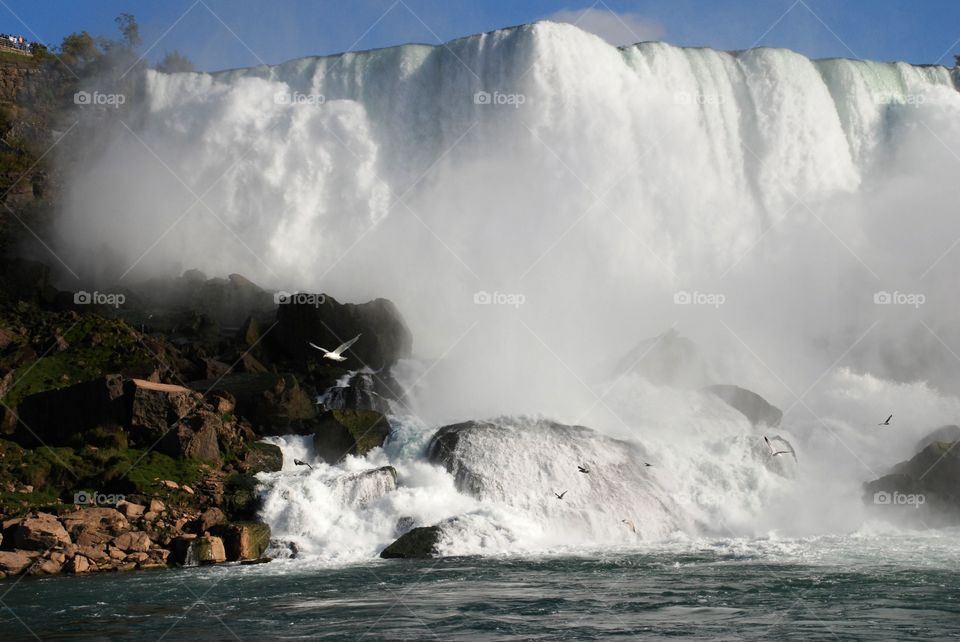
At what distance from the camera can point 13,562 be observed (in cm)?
2377

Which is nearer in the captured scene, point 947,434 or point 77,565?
point 77,565

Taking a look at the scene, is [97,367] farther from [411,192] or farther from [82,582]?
[411,192]

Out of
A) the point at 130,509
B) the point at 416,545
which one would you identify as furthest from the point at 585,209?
the point at 130,509

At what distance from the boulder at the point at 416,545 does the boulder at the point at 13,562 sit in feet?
27.5

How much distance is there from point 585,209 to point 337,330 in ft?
51.7

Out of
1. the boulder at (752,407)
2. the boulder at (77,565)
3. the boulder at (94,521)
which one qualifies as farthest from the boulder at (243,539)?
the boulder at (752,407)

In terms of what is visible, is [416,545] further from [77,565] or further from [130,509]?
[77,565]

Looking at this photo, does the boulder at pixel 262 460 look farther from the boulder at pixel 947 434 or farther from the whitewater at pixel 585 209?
the boulder at pixel 947 434

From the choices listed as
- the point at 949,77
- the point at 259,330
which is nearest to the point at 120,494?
the point at 259,330

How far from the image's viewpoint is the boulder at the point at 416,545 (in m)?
26.4

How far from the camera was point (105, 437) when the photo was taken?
31.3m

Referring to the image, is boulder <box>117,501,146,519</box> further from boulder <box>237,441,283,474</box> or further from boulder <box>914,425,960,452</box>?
boulder <box>914,425,960,452</box>

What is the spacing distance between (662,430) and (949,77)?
3523cm

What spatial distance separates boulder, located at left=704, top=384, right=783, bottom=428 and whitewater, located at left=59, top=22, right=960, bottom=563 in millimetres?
1490
